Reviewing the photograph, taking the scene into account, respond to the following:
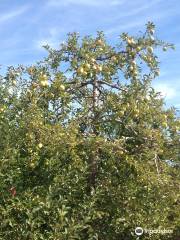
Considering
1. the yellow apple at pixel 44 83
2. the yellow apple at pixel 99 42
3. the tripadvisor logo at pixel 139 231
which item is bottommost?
the tripadvisor logo at pixel 139 231

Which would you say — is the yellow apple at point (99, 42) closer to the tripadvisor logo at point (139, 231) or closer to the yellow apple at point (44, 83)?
the yellow apple at point (44, 83)

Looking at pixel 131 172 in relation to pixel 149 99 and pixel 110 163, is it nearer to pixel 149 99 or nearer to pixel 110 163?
pixel 110 163

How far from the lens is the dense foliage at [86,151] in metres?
6.48

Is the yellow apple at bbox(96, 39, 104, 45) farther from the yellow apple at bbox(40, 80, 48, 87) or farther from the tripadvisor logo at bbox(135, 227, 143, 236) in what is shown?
the tripadvisor logo at bbox(135, 227, 143, 236)

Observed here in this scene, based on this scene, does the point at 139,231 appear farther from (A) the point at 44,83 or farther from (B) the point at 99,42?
(B) the point at 99,42

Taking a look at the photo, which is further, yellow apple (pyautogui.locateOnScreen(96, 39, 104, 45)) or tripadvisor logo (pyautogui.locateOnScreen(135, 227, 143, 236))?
yellow apple (pyautogui.locateOnScreen(96, 39, 104, 45))

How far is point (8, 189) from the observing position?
6500mm

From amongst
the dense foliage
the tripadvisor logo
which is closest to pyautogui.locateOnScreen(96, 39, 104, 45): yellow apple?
the dense foliage

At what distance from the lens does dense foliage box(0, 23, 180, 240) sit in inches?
255

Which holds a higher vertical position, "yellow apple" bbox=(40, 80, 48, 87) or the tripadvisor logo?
"yellow apple" bbox=(40, 80, 48, 87)

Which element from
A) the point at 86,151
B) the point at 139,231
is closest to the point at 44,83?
the point at 86,151

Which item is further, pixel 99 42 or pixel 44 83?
pixel 99 42

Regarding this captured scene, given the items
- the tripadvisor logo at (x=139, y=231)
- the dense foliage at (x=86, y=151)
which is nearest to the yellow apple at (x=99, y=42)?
the dense foliage at (x=86, y=151)

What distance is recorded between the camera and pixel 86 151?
23.8 ft
